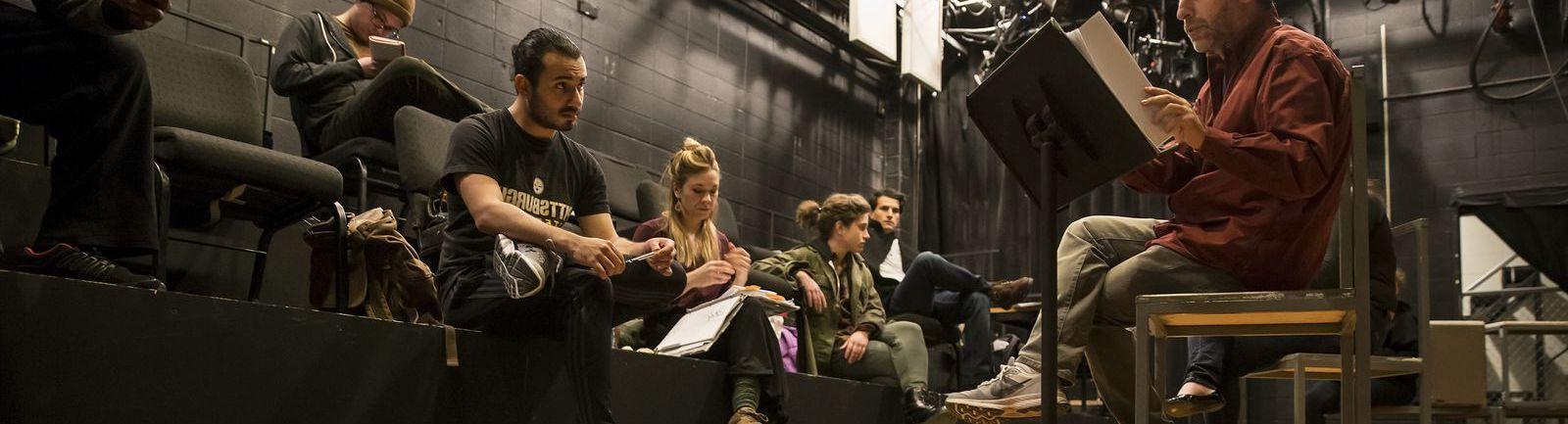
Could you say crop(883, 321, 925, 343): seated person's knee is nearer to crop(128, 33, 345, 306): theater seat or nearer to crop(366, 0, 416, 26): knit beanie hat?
crop(366, 0, 416, 26): knit beanie hat

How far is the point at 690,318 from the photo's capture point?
12.8 ft

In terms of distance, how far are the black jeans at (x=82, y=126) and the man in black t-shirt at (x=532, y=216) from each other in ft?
2.23

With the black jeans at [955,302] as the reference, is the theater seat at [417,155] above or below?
above

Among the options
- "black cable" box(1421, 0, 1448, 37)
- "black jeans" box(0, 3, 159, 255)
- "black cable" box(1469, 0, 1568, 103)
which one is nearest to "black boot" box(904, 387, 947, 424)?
"black jeans" box(0, 3, 159, 255)

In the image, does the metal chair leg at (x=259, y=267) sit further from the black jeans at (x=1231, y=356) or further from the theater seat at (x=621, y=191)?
the black jeans at (x=1231, y=356)

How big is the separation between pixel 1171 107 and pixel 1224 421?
1947mm

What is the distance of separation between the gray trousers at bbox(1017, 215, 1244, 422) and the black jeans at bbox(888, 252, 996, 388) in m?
3.17

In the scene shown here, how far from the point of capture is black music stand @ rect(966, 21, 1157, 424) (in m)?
2.06

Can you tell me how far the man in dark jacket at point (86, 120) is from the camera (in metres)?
2.27

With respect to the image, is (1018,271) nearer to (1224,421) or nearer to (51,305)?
(1224,421)

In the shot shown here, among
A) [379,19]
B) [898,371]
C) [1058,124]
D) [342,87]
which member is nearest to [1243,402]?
[898,371]

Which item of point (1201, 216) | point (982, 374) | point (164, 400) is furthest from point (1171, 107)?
point (982, 374)

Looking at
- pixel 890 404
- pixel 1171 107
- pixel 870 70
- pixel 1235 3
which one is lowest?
pixel 890 404

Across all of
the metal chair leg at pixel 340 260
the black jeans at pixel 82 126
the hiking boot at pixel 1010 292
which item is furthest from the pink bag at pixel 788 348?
the black jeans at pixel 82 126
